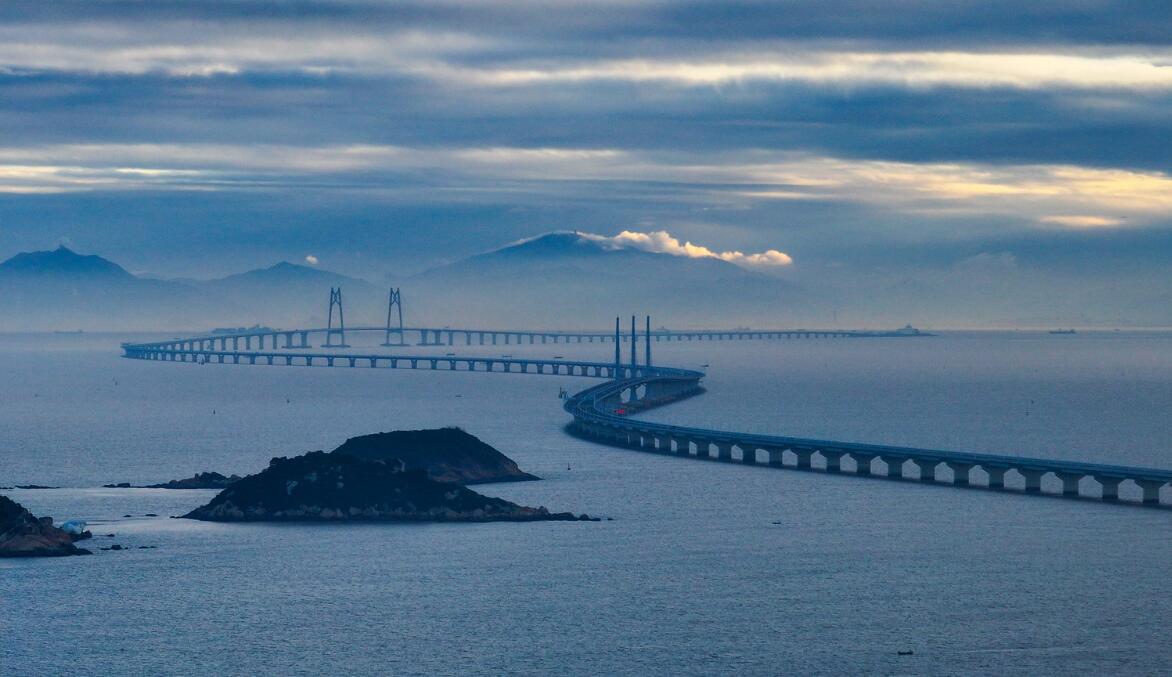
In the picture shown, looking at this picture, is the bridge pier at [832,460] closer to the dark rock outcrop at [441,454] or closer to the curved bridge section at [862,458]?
the curved bridge section at [862,458]

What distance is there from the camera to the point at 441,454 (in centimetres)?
9381

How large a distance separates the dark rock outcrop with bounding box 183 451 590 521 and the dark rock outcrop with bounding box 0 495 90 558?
9.16 m

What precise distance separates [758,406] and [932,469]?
72.0m

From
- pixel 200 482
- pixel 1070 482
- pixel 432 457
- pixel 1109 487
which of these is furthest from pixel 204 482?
pixel 1109 487

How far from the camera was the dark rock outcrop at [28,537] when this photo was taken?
223 feet

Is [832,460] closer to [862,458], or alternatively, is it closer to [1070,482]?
[862,458]

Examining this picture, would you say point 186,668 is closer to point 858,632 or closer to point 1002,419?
point 858,632

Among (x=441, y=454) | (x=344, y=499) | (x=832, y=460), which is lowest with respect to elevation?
(x=344, y=499)

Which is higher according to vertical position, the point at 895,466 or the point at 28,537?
the point at 895,466

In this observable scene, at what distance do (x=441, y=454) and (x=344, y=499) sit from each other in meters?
15.4

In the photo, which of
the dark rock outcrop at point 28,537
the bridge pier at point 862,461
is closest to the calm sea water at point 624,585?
the dark rock outcrop at point 28,537

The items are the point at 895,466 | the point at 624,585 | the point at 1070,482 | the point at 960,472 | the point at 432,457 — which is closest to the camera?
the point at 624,585

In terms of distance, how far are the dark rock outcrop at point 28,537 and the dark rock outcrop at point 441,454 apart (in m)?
22.9

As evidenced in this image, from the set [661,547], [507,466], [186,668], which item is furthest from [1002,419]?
[186,668]
